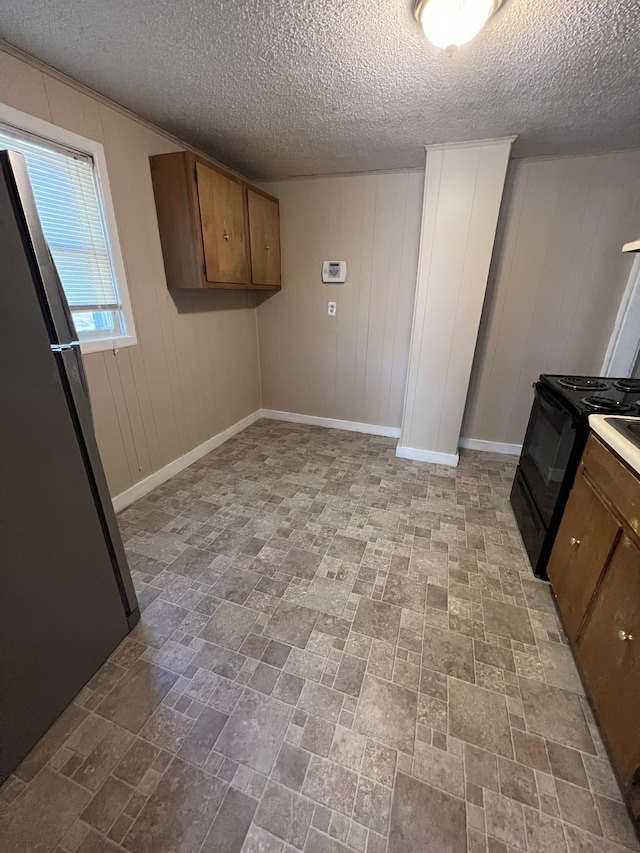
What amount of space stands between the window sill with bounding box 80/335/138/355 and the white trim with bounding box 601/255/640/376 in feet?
11.7

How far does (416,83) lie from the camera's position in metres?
1.65

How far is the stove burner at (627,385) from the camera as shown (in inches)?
73.9

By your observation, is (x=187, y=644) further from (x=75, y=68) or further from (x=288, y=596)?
(x=75, y=68)

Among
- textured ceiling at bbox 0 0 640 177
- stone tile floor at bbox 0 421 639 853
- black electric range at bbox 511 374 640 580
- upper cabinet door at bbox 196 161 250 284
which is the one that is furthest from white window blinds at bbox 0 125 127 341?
black electric range at bbox 511 374 640 580

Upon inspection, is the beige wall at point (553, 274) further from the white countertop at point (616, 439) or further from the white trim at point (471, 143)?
the white countertop at point (616, 439)

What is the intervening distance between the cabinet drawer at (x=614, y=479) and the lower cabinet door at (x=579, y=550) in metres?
0.06

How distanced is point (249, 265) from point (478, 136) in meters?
1.84

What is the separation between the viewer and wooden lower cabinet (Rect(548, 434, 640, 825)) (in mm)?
992

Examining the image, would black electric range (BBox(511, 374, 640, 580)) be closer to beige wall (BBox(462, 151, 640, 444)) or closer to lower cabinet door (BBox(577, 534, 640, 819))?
lower cabinet door (BBox(577, 534, 640, 819))

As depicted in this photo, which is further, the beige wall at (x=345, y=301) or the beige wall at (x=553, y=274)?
the beige wall at (x=345, y=301)

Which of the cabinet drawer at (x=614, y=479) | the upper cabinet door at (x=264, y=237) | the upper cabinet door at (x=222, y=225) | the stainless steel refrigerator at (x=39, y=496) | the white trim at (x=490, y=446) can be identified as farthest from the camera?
the white trim at (x=490, y=446)

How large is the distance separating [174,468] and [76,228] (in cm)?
171

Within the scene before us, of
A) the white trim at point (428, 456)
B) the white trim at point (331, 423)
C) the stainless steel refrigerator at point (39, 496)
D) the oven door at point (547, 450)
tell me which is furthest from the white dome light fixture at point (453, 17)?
the white trim at point (331, 423)

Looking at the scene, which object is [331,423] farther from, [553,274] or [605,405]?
[605,405]
